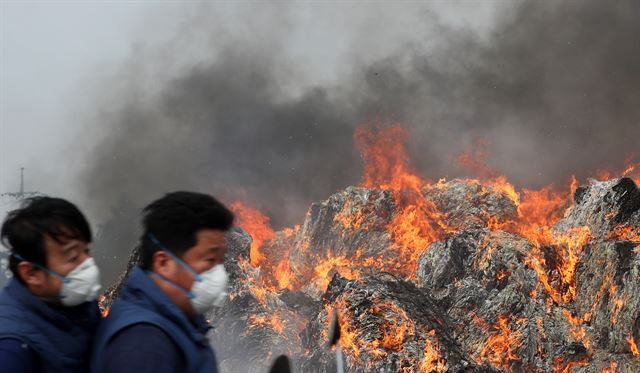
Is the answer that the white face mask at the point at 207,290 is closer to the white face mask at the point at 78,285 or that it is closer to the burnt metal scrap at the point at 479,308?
the white face mask at the point at 78,285

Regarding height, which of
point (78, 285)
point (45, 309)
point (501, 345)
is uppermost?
point (501, 345)

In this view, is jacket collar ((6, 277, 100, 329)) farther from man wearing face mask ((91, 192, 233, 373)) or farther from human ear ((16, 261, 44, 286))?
man wearing face mask ((91, 192, 233, 373))

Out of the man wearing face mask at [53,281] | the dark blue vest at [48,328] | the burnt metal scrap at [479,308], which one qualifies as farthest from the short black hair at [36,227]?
the burnt metal scrap at [479,308]

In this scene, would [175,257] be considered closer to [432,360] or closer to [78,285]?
[78,285]

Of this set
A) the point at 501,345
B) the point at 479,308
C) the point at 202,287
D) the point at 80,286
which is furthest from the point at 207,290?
the point at 479,308

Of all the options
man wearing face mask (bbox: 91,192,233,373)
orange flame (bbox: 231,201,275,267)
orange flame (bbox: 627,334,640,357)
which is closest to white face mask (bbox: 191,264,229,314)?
man wearing face mask (bbox: 91,192,233,373)

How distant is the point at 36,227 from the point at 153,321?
73 cm

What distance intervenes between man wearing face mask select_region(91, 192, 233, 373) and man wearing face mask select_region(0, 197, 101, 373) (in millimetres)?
192

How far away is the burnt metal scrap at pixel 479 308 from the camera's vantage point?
498 inches

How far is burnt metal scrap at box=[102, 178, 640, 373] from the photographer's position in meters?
12.6

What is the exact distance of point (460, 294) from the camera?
15133 millimetres

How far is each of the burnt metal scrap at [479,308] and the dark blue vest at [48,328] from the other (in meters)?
9.25

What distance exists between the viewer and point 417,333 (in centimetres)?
1264

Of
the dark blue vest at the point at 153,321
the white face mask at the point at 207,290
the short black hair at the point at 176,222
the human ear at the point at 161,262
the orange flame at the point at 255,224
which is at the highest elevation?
the orange flame at the point at 255,224
